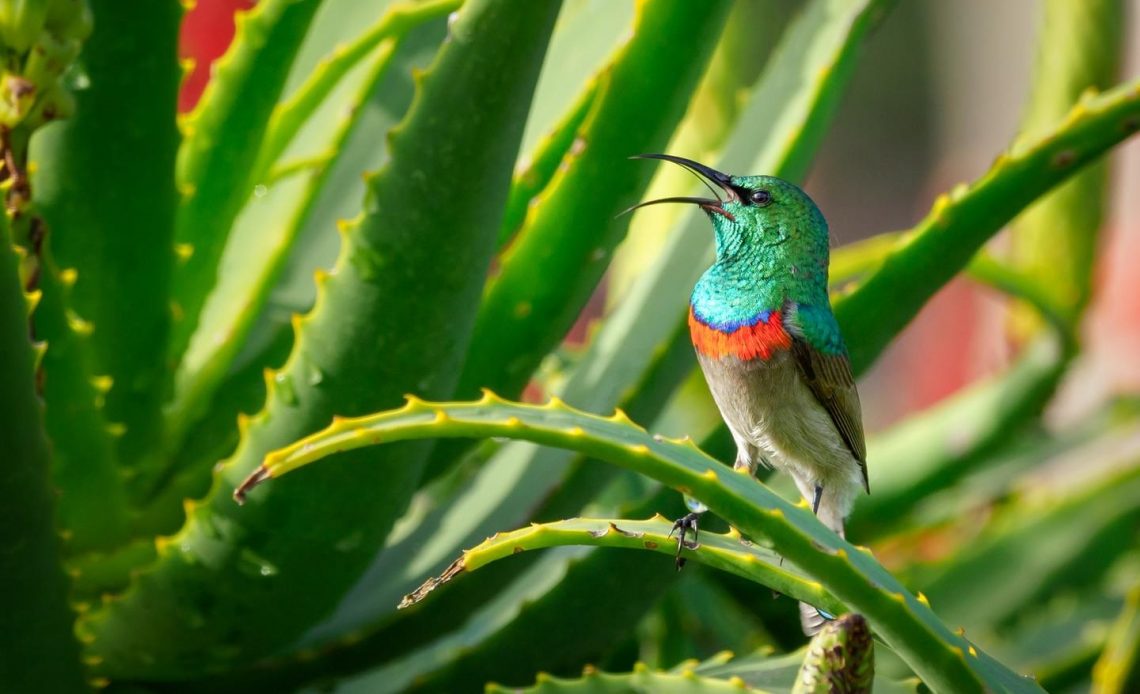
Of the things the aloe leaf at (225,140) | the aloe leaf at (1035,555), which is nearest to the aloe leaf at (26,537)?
the aloe leaf at (225,140)

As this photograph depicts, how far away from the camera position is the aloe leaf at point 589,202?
104 cm

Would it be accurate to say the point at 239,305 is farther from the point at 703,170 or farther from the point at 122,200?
the point at 703,170

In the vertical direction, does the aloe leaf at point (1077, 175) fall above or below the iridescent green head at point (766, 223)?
above

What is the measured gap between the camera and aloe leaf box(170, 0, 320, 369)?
1.12 metres

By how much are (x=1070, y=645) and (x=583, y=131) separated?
860 millimetres

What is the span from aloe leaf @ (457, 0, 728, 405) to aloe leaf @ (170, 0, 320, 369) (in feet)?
0.80

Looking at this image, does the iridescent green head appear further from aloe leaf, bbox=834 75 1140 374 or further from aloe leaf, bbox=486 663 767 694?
aloe leaf, bbox=486 663 767 694

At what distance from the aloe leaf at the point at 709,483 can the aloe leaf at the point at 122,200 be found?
45 cm

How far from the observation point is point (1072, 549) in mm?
1604

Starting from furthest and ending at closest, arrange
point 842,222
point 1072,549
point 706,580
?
point 842,222, point 1072,549, point 706,580

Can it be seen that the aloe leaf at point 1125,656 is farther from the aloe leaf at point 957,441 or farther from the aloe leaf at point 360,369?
the aloe leaf at point 360,369

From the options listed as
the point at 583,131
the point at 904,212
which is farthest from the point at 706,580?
the point at 904,212

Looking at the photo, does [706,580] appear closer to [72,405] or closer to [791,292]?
→ [791,292]

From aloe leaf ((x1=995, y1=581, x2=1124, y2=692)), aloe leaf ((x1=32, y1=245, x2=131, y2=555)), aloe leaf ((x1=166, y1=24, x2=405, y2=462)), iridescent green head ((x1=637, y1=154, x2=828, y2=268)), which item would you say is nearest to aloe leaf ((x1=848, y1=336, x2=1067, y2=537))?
aloe leaf ((x1=995, y1=581, x2=1124, y2=692))
